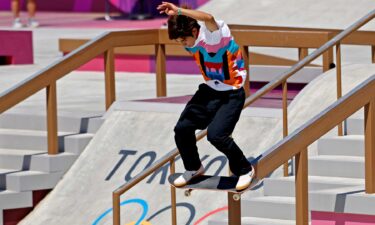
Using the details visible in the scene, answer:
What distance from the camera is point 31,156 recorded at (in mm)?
12812

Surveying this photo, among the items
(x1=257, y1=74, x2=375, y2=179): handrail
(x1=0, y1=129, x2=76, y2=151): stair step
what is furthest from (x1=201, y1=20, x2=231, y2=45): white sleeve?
(x1=0, y1=129, x2=76, y2=151): stair step

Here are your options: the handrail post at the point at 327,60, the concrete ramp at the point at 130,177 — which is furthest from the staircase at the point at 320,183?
the handrail post at the point at 327,60

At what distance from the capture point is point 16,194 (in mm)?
12406

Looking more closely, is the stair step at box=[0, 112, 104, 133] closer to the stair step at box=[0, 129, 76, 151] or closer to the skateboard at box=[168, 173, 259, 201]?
the stair step at box=[0, 129, 76, 151]

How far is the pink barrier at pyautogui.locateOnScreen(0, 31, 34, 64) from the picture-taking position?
1888 cm

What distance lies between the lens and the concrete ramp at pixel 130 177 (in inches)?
458

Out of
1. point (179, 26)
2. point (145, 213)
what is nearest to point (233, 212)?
point (179, 26)

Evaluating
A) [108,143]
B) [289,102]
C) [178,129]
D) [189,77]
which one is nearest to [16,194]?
[108,143]

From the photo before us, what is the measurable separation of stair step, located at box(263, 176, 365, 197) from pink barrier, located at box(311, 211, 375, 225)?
2.27 ft

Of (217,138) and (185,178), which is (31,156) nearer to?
(185,178)

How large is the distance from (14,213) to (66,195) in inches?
21.2

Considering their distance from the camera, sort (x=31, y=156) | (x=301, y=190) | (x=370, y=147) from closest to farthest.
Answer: (x=301, y=190) → (x=370, y=147) → (x=31, y=156)

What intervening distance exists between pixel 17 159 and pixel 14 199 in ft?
1.95

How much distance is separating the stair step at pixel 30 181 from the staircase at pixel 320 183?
2.48m
